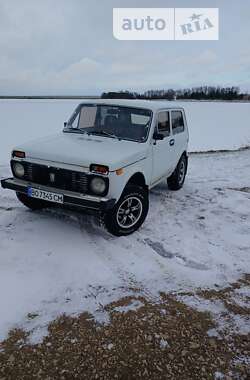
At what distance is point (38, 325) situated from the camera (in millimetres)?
2957

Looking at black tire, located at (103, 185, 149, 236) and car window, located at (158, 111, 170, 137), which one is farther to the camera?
car window, located at (158, 111, 170, 137)

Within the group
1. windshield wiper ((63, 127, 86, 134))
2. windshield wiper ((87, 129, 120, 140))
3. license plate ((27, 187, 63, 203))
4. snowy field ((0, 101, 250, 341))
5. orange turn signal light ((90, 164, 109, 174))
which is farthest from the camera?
windshield wiper ((63, 127, 86, 134))

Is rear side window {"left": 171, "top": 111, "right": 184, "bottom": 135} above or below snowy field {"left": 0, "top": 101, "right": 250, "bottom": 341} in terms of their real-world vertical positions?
above

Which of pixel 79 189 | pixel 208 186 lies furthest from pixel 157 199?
pixel 79 189

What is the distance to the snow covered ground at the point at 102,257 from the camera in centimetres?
331

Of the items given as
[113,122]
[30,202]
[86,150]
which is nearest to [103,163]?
[86,150]

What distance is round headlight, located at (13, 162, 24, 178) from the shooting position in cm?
472

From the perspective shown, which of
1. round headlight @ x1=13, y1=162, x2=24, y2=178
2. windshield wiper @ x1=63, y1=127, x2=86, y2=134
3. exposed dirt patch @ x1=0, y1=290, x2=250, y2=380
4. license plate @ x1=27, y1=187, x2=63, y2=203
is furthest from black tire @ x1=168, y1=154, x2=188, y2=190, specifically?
→ exposed dirt patch @ x1=0, y1=290, x2=250, y2=380

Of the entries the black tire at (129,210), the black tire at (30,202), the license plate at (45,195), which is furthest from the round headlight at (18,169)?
the black tire at (129,210)

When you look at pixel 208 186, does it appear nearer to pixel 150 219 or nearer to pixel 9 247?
pixel 150 219

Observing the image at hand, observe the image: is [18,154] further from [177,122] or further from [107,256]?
[177,122]

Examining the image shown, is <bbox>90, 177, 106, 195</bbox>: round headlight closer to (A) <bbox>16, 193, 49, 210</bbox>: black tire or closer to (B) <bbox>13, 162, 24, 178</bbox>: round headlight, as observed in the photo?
(B) <bbox>13, 162, 24, 178</bbox>: round headlight

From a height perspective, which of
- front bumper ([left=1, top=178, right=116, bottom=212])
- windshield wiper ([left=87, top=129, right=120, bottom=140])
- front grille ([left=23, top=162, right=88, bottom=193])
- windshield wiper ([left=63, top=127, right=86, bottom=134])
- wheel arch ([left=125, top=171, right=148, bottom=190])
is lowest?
front bumper ([left=1, top=178, right=116, bottom=212])

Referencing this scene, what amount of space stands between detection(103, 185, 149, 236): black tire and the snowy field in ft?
0.48
